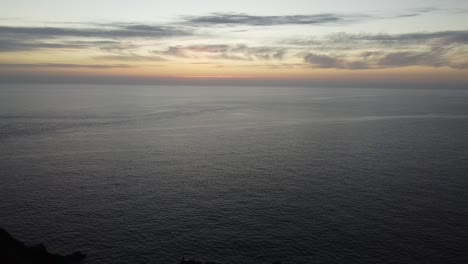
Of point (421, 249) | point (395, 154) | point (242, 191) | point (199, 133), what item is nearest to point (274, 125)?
point (199, 133)

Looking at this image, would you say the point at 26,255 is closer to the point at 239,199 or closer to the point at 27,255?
the point at 27,255

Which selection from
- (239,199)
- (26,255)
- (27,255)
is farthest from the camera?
(239,199)

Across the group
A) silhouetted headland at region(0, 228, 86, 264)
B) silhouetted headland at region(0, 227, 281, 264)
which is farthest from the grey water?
silhouetted headland at region(0, 228, 86, 264)

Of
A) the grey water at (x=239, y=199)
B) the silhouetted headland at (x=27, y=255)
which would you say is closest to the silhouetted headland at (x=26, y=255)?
the silhouetted headland at (x=27, y=255)

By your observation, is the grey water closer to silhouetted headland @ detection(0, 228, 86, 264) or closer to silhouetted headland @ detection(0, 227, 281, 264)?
silhouetted headland @ detection(0, 227, 281, 264)

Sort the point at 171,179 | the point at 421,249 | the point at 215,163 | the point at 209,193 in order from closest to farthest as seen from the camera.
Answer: the point at 421,249 < the point at 209,193 < the point at 171,179 < the point at 215,163

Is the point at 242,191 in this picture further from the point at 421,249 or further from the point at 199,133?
the point at 199,133

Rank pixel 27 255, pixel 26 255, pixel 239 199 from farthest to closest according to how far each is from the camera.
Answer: pixel 239 199 < pixel 27 255 < pixel 26 255

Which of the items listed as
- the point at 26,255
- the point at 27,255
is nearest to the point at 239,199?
the point at 27,255

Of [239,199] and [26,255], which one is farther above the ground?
[26,255]
